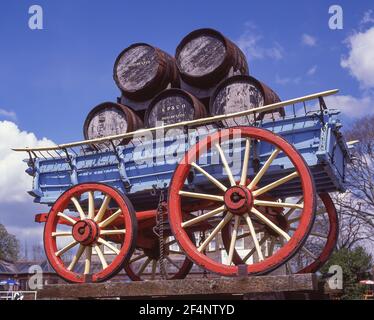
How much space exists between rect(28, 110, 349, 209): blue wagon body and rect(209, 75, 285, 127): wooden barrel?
0.49 m

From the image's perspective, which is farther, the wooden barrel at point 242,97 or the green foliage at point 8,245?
the green foliage at point 8,245

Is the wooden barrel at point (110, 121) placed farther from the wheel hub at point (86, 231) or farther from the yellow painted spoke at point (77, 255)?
the yellow painted spoke at point (77, 255)

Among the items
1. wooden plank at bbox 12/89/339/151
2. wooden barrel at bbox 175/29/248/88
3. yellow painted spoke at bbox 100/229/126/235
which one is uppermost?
wooden barrel at bbox 175/29/248/88

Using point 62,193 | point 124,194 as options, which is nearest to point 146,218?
point 124,194

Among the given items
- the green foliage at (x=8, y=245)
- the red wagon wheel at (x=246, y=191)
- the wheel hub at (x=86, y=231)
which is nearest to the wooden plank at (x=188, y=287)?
the red wagon wheel at (x=246, y=191)

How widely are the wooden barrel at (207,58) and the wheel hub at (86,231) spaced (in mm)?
2189

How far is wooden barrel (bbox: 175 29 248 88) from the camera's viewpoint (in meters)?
6.66

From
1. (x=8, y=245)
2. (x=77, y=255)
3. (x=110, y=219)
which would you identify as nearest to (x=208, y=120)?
(x=110, y=219)

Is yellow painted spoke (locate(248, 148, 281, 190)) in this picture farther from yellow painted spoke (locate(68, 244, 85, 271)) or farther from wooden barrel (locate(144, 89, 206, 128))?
yellow painted spoke (locate(68, 244, 85, 271))

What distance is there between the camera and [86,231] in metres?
6.03

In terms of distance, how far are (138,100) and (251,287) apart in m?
3.36

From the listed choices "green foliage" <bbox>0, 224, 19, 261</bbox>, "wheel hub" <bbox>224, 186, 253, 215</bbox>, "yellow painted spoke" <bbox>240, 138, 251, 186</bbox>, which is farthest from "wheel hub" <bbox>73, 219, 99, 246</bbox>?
"green foliage" <bbox>0, 224, 19, 261</bbox>

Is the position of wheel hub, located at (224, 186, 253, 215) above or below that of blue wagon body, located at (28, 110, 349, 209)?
below

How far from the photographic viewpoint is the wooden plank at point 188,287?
4.64 m
